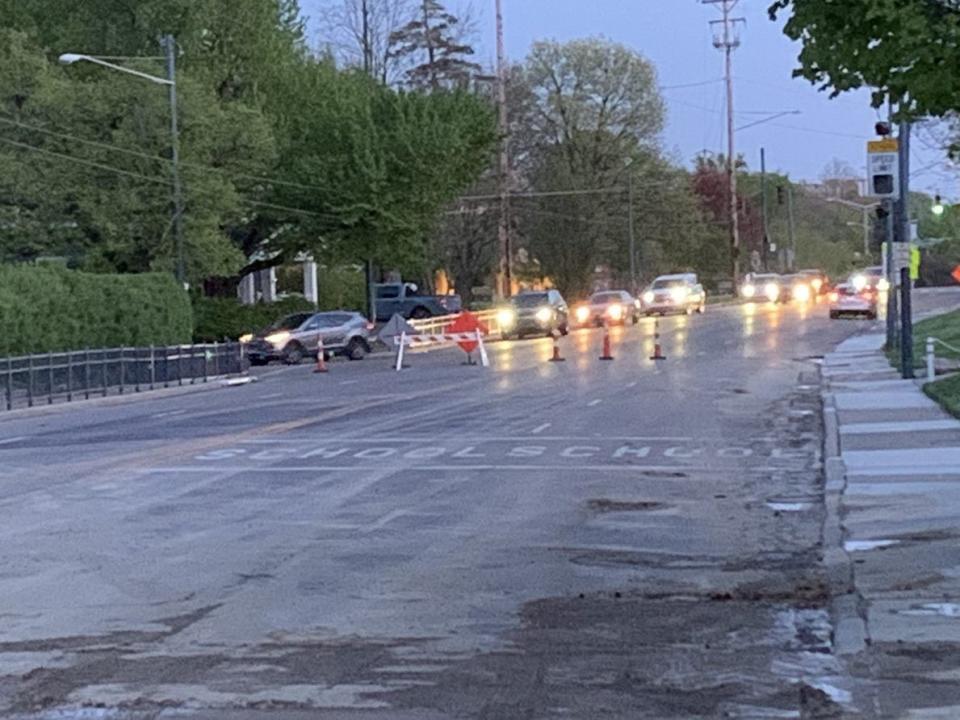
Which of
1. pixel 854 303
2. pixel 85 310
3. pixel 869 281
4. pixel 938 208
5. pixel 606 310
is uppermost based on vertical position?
pixel 938 208

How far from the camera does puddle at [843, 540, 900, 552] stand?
12.4 metres

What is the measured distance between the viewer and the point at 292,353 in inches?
2082

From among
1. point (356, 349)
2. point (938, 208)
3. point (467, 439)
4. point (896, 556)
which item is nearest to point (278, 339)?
point (356, 349)

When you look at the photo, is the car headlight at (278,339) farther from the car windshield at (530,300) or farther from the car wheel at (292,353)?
the car windshield at (530,300)

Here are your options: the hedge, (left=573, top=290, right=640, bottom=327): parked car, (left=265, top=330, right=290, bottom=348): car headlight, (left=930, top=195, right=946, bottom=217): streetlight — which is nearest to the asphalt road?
(left=930, top=195, right=946, bottom=217): streetlight

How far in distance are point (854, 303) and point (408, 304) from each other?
1775 cm

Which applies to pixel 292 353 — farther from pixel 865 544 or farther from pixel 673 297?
pixel 865 544

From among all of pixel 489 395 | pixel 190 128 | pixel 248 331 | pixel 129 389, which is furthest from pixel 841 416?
pixel 248 331

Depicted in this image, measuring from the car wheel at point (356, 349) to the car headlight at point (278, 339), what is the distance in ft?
7.21

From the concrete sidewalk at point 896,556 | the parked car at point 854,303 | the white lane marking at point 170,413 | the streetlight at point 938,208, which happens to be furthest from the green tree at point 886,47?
the parked car at point 854,303

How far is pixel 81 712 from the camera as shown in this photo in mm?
7984

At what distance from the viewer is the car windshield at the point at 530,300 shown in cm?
5925

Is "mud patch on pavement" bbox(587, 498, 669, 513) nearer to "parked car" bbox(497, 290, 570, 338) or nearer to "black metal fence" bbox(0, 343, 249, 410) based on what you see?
"black metal fence" bbox(0, 343, 249, 410)

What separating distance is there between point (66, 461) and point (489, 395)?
11.7 meters
